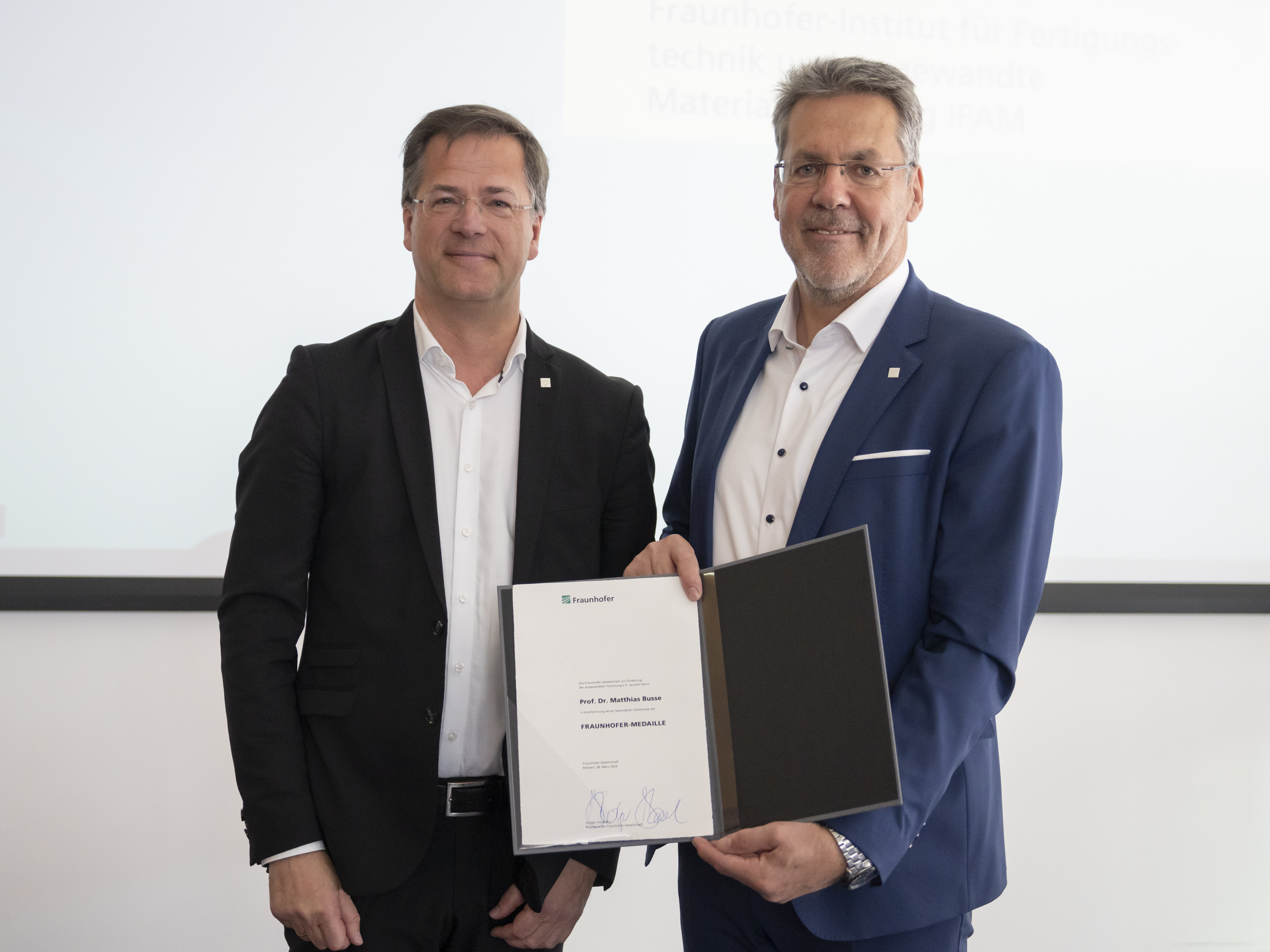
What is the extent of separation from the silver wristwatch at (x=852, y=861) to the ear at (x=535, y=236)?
3.89ft

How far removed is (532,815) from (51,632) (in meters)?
2.26

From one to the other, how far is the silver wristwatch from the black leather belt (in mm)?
632

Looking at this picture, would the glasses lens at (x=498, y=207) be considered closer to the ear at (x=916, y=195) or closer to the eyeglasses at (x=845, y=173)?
the eyeglasses at (x=845, y=173)

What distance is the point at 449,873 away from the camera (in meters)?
1.71

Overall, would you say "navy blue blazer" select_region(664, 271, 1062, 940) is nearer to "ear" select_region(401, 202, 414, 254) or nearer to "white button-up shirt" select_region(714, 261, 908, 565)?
"white button-up shirt" select_region(714, 261, 908, 565)

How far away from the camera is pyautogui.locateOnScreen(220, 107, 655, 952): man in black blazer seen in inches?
64.9

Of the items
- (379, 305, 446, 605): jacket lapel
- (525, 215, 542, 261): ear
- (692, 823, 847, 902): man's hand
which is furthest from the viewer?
(525, 215, 542, 261): ear

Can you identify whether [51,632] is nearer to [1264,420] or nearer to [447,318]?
[447,318]

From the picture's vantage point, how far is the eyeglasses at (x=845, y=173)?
173cm

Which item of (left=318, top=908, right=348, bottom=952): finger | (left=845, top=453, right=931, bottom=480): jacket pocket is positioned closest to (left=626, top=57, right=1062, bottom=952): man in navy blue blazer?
(left=845, top=453, right=931, bottom=480): jacket pocket

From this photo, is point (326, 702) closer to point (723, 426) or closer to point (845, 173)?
point (723, 426)

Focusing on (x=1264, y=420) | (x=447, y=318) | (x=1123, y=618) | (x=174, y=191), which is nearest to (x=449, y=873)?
(x=447, y=318)

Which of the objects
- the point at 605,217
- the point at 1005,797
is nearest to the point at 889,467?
the point at 605,217

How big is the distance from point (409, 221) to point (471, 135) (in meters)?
0.21
